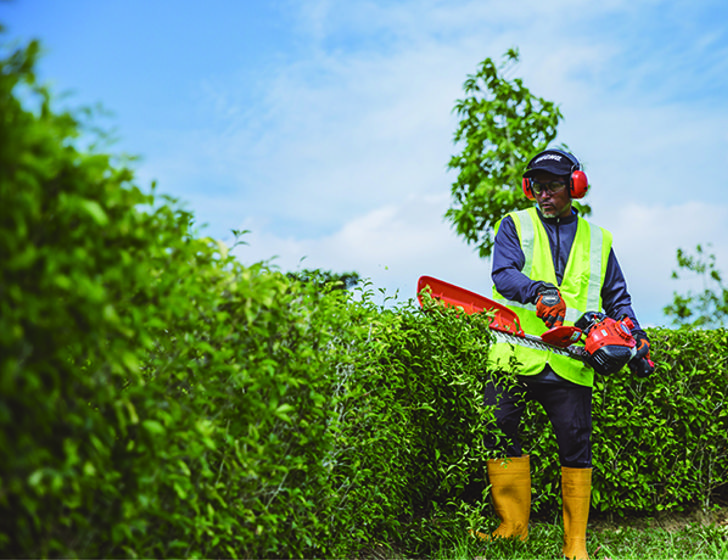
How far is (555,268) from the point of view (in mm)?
4566

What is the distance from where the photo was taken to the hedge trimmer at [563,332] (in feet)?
13.8

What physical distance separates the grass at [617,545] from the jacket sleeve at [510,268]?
1727 millimetres

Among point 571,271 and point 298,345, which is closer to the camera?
point 298,345

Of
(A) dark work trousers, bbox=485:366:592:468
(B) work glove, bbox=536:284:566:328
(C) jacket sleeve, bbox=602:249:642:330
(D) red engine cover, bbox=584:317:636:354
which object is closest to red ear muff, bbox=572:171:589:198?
(C) jacket sleeve, bbox=602:249:642:330

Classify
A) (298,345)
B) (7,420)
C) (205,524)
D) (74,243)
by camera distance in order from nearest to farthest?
1. (7,420)
2. (74,243)
3. (205,524)
4. (298,345)

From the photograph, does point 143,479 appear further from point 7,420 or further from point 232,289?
point 232,289

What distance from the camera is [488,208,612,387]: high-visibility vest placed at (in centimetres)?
439

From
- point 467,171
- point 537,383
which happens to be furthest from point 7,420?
point 467,171

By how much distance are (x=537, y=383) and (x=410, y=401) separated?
3.06 feet

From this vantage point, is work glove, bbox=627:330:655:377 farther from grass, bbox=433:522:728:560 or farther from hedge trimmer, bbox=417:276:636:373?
grass, bbox=433:522:728:560

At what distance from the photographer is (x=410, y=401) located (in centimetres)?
432

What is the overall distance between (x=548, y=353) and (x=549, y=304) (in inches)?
17.4

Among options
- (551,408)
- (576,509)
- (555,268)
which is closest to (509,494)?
(576,509)

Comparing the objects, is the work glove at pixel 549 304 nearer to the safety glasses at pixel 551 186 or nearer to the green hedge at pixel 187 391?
the green hedge at pixel 187 391
